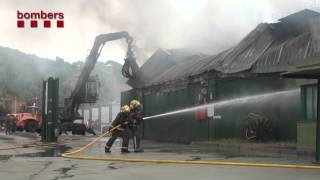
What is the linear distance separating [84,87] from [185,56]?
846cm

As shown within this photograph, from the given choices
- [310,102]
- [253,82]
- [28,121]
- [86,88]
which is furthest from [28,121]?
[310,102]

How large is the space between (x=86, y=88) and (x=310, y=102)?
24898mm

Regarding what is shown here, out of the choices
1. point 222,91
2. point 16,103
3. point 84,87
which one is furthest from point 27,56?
point 222,91

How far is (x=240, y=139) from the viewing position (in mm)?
21219

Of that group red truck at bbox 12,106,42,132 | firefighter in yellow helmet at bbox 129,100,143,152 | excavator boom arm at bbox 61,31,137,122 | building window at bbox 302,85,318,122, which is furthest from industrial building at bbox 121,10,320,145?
red truck at bbox 12,106,42,132

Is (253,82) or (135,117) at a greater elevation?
(253,82)

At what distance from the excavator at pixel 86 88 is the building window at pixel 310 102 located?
19358 millimetres

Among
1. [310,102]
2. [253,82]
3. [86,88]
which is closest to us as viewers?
[310,102]

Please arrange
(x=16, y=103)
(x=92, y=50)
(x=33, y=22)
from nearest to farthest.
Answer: (x=33, y=22) → (x=92, y=50) → (x=16, y=103)

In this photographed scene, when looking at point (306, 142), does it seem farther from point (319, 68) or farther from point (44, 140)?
point (44, 140)

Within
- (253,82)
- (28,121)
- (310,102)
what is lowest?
(28,121)

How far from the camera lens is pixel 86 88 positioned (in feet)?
127

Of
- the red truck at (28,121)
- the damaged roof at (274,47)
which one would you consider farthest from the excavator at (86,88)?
the damaged roof at (274,47)

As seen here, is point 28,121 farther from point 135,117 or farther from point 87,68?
point 135,117
